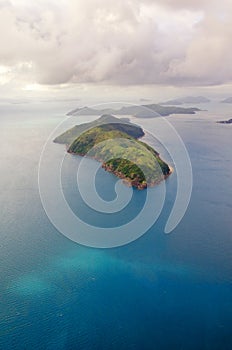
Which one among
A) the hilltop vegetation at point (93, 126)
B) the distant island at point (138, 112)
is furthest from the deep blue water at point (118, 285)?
the distant island at point (138, 112)

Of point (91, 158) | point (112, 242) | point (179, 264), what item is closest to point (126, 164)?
point (91, 158)

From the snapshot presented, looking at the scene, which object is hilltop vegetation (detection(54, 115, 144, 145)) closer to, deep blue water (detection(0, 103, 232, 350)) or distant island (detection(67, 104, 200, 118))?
deep blue water (detection(0, 103, 232, 350))

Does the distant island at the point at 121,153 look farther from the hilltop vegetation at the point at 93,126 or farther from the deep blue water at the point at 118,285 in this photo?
the deep blue water at the point at 118,285

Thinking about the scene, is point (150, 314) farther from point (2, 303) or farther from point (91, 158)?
point (91, 158)

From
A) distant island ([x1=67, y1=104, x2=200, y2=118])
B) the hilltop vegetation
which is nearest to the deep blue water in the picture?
the hilltop vegetation

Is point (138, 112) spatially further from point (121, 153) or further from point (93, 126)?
point (121, 153)

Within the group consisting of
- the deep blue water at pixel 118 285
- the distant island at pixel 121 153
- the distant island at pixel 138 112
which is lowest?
the deep blue water at pixel 118 285
